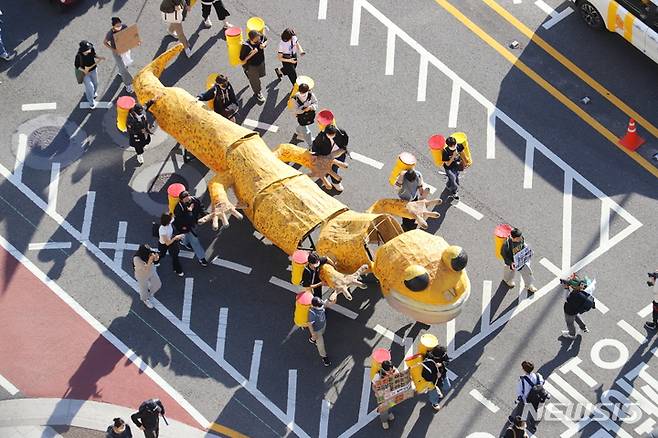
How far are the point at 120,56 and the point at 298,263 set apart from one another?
24.4 feet

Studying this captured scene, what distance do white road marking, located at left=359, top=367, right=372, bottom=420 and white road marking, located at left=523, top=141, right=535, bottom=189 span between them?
571 centimetres

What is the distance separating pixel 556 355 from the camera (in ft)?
83.7

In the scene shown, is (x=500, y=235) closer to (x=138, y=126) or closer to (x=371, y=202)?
(x=371, y=202)

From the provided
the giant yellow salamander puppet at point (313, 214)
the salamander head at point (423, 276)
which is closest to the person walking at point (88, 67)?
the giant yellow salamander puppet at point (313, 214)

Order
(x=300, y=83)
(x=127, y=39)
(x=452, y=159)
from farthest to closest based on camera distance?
(x=127, y=39) → (x=300, y=83) → (x=452, y=159)

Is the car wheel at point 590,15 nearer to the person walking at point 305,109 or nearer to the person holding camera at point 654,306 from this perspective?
the person walking at point 305,109

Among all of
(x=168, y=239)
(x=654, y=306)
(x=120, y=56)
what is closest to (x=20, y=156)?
(x=120, y=56)

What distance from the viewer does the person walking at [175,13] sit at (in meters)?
29.4

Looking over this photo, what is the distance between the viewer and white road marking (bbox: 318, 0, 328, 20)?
3109 centimetres

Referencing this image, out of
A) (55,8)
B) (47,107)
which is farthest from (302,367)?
(55,8)

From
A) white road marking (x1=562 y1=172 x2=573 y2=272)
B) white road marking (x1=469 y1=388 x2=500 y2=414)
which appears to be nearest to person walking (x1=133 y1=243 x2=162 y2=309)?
white road marking (x1=469 y1=388 x2=500 y2=414)

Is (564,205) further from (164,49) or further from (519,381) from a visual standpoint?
(164,49)

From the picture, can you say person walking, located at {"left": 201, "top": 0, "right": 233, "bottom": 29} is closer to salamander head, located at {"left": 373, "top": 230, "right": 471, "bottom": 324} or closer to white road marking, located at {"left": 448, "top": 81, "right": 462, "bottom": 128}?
white road marking, located at {"left": 448, "top": 81, "right": 462, "bottom": 128}

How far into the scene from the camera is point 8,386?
82.3 feet
